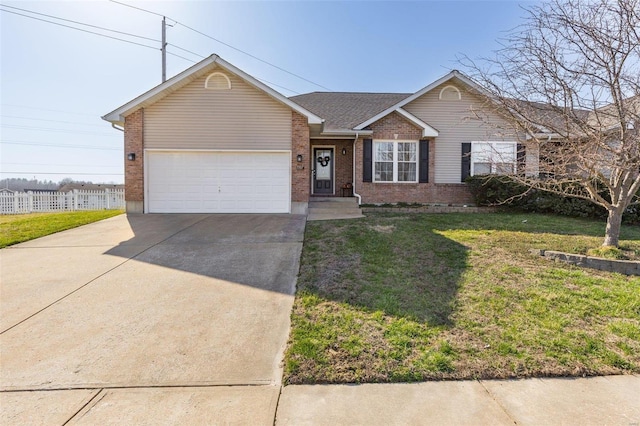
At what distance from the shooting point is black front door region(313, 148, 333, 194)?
1452 centimetres

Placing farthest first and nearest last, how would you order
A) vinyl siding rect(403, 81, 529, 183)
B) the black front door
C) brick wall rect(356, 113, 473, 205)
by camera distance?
the black front door
vinyl siding rect(403, 81, 529, 183)
brick wall rect(356, 113, 473, 205)

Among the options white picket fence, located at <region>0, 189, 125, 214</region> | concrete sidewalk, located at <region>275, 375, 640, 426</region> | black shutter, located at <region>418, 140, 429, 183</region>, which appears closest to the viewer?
concrete sidewalk, located at <region>275, 375, 640, 426</region>

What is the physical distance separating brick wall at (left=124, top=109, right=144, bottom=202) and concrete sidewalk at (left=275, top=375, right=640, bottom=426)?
414 inches

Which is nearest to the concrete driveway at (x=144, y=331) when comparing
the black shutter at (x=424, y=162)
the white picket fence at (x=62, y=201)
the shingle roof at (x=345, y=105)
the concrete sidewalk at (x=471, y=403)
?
the concrete sidewalk at (x=471, y=403)

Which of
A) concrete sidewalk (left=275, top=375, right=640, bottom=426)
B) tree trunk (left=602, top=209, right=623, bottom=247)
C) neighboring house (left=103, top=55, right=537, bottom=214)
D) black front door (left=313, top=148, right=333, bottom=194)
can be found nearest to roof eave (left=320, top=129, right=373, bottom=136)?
neighboring house (left=103, top=55, right=537, bottom=214)

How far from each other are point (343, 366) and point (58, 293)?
440 cm

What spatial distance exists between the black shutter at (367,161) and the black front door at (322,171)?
207cm

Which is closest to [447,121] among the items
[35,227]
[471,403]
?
[471,403]

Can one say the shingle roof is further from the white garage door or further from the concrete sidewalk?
the concrete sidewalk

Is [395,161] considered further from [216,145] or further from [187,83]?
[187,83]

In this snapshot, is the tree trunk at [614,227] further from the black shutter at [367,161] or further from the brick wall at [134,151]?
the brick wall at [134,151]

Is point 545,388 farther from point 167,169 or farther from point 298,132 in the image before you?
point 167,169

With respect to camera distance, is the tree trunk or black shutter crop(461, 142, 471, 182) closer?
the tree trunk

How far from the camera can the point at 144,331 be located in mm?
3652
